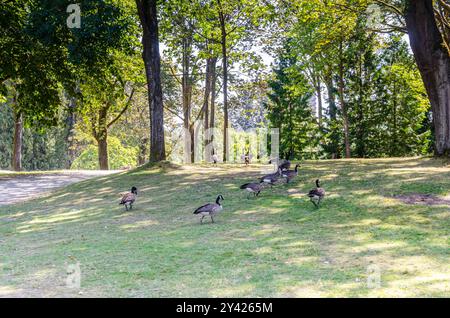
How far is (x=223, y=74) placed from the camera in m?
40.0

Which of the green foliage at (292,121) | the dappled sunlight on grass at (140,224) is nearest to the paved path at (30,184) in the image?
the dappled sunlight on grass at (140,224)

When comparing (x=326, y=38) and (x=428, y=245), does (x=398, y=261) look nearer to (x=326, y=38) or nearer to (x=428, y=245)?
(x=428, y=245)

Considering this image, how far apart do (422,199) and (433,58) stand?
1079cm

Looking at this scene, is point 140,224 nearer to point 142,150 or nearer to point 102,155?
point 102,155

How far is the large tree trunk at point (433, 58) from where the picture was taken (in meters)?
23.9

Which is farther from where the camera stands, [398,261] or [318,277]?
[398,261]

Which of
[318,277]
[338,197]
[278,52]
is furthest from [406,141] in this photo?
[318,277]

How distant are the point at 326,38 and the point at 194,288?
23435mm

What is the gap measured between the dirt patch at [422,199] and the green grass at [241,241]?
499 millimetres

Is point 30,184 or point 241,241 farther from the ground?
point 30,184

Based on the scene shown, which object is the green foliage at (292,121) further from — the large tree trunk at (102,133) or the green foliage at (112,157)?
the green foliage at (112,157)

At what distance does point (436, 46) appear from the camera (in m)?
24.0

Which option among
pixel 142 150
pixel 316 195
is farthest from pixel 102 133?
pixel 316 195

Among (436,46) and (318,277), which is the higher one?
(436,46)
